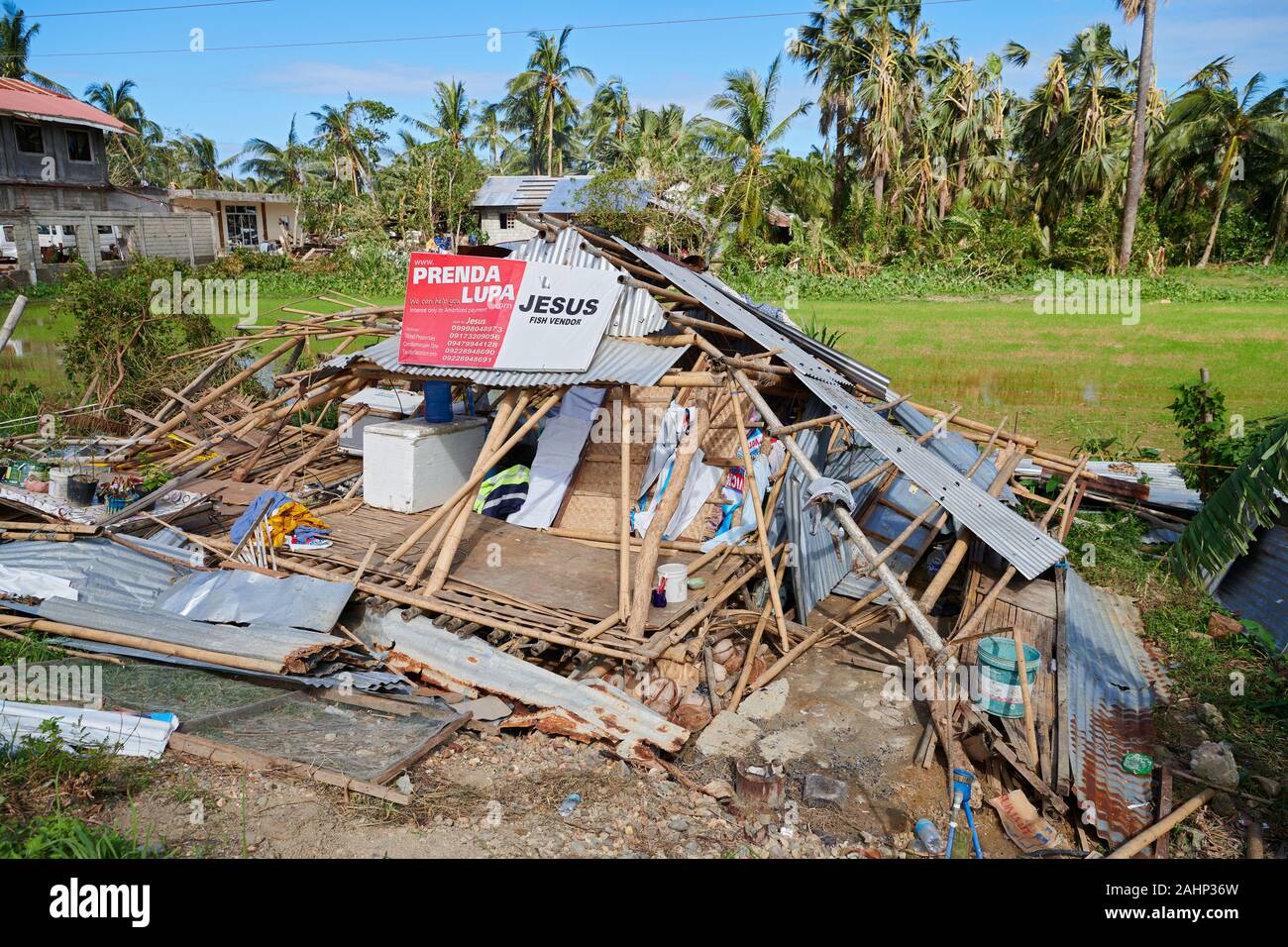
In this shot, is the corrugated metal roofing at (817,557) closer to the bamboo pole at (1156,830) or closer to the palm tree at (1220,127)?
the bamboo pole at (1156,830)

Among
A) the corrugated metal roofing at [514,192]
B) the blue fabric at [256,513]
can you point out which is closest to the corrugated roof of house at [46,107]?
the corrugated metal roofing at [514,192]

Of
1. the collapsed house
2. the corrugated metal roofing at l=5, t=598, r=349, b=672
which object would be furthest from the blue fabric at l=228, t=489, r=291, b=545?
the corrugated metal roofing at l=5, t=598, r=349, b=672

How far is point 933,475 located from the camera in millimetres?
8391

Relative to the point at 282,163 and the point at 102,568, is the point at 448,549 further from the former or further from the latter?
the point at 282,163

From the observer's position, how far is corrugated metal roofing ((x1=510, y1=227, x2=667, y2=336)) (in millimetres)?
9961

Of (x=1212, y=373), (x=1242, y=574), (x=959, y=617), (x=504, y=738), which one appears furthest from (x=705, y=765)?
(x=1212, y=373)

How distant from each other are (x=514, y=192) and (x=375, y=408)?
34001 mm

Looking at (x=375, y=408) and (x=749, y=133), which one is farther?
(x=749, y=133)

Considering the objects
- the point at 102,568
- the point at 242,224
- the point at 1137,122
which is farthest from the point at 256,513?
the point at 242,224

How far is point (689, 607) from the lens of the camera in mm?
8273

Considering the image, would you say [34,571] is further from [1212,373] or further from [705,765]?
[1212,373]

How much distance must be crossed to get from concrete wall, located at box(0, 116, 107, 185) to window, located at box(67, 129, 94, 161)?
64mm

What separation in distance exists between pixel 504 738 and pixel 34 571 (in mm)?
5365
